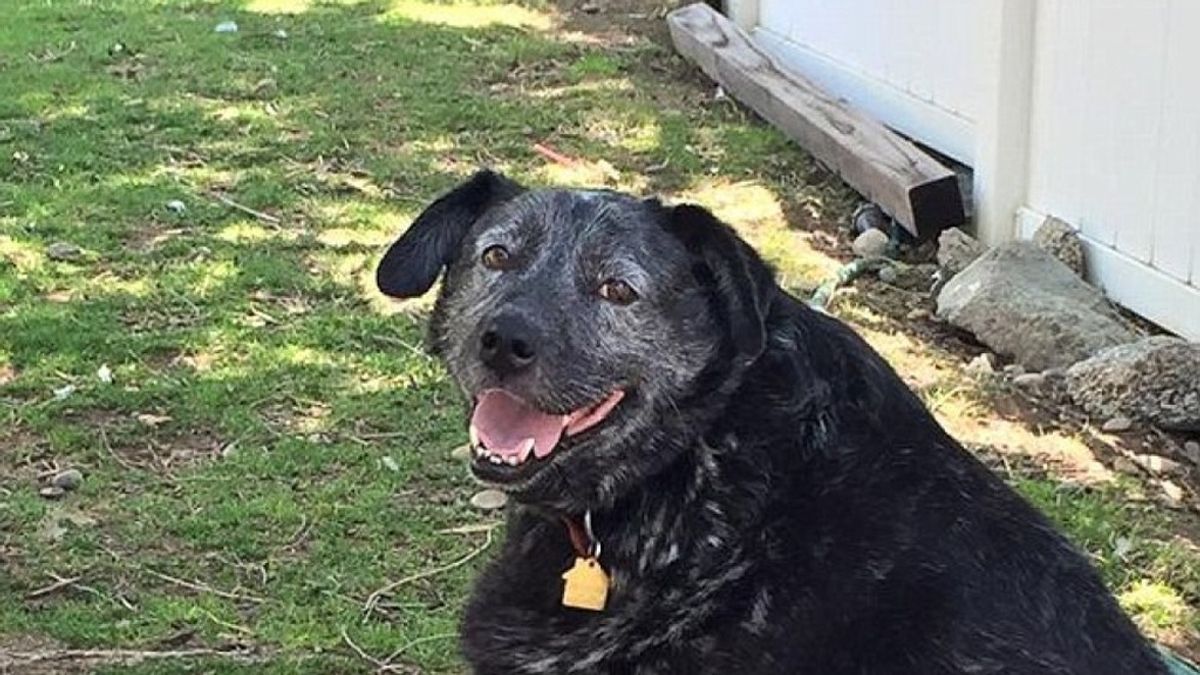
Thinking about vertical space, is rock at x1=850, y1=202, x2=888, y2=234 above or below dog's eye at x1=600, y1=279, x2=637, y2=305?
below

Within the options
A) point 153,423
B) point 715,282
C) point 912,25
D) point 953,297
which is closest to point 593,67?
point 912,25

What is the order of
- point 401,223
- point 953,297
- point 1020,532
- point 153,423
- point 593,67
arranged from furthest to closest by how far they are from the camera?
1. point 593,67
2. point 401,223
3. point 953,297
4. point 153,423
5. point 1020,532

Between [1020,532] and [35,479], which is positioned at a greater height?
[1020,532]

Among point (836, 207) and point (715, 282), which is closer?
point (715, 282)

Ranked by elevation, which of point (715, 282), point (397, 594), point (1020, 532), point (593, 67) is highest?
point (715, 282)

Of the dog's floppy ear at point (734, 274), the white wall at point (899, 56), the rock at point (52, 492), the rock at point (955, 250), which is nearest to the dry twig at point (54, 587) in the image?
the rock at point (52, 492)

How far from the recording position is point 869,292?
7742 mm

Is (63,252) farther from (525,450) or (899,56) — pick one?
(525,450)

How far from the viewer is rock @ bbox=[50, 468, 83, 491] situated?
236 inches

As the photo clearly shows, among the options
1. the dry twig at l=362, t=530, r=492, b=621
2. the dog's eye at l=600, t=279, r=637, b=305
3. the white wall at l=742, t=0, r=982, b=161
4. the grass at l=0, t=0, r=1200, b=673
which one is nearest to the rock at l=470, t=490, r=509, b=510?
the grass at l=0, t=0, r=1200, b=673

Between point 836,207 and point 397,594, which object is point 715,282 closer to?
point 397,594

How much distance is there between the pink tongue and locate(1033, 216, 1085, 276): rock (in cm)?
425

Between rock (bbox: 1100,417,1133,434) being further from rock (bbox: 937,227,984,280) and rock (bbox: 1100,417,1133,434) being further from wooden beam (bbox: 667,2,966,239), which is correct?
wooden beam (bbox: 667,2,966,239)

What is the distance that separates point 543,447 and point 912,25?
601 centimetres
